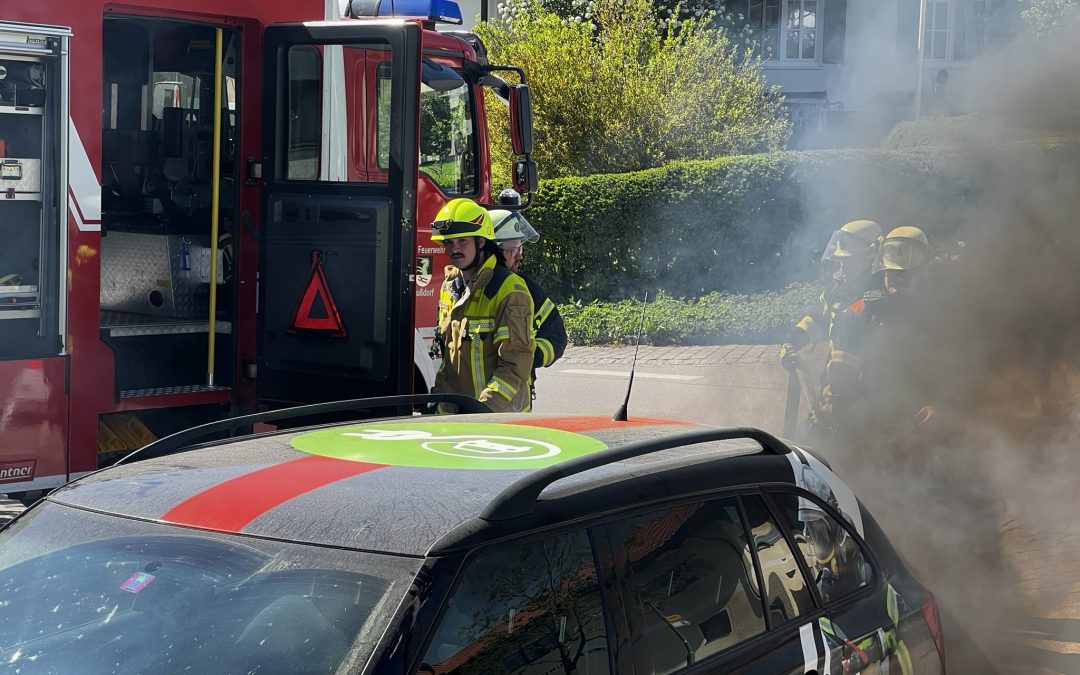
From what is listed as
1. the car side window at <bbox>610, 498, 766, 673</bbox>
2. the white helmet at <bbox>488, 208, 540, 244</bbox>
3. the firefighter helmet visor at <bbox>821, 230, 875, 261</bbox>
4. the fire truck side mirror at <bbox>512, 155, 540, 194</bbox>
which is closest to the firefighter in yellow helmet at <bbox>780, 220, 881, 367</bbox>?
the firefighter helmet visor at <bbox>821, 230, 875, 261</bbox>

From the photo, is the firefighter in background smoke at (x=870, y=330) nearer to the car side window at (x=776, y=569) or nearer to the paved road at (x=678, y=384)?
the paved road at (x=678, y=384)

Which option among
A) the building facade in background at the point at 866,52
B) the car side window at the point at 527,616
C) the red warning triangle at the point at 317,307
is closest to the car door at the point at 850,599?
the car side window at the point at 527,616

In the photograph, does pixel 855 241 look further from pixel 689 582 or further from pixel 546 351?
pixel 689 582

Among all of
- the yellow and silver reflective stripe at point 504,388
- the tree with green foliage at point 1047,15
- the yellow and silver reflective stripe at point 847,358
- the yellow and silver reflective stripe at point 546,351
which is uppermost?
the tree with green foliage at point 1047,15

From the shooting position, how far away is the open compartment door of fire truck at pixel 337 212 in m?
6.30

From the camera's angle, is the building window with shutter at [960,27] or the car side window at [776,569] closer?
the car side window at [776,569]

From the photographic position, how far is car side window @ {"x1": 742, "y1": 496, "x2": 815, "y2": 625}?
8.98 feet

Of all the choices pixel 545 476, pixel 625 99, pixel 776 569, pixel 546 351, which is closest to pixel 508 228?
pixel 546 351

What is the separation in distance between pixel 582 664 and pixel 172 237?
18.2 ft

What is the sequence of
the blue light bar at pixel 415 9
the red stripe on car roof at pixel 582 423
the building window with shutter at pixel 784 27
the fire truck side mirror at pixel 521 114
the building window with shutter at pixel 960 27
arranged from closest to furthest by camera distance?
the red stripe on car roof at pixel 582 423 → the fire truck side mirror at pixel 521 114 → the blue light bar at pixel 415 9 → the building window with shutter at pixel 960 27 → the building window with shutter at pixel 784 27

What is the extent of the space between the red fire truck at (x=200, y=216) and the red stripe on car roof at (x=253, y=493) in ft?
11.5

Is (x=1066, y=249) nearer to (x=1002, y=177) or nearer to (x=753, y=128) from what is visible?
(x=1002, y=177)

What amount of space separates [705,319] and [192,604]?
1201 cm

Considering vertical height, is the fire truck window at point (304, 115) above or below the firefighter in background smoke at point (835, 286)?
above
